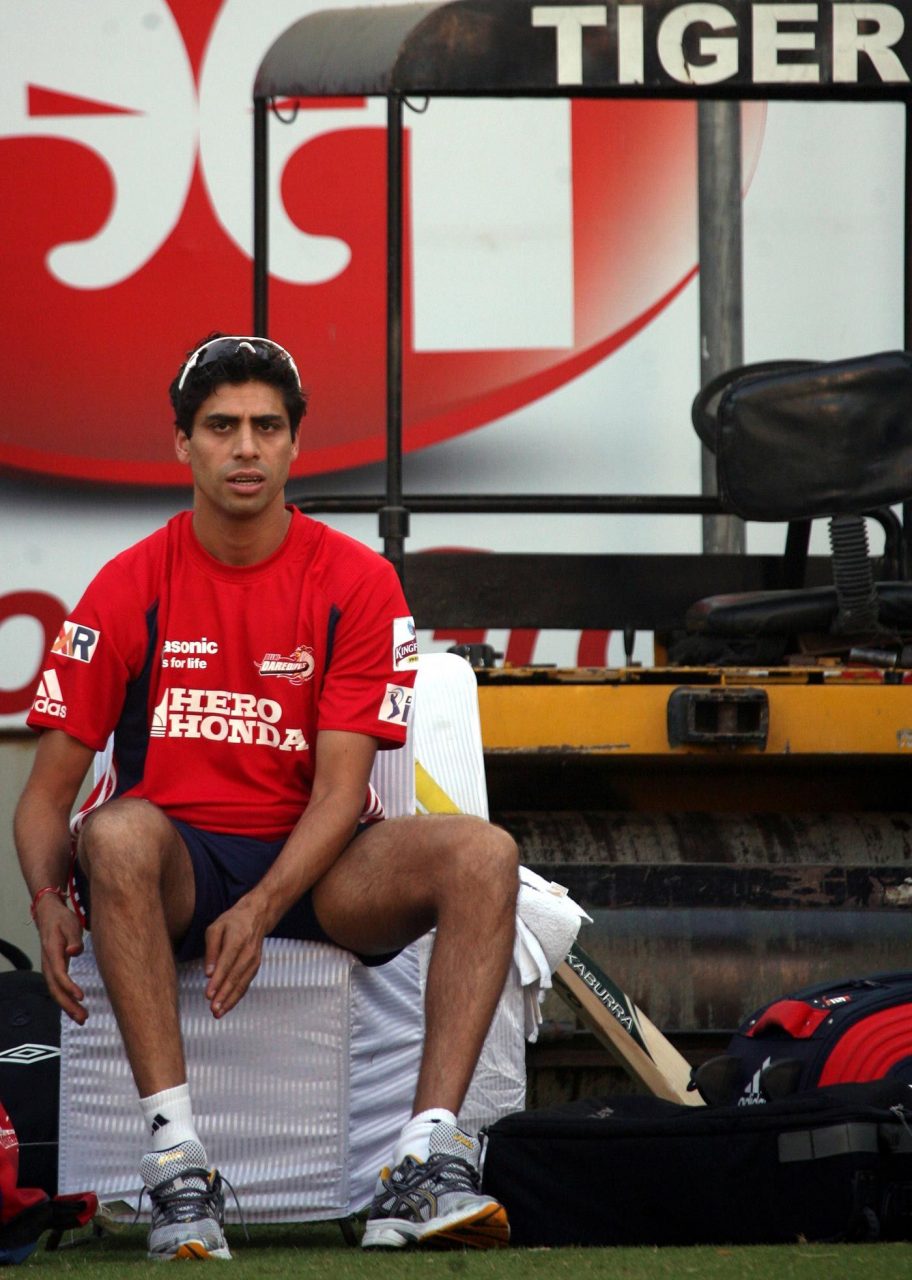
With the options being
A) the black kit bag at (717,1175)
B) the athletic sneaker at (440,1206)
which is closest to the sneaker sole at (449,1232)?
the athletic sneaker at (440,1206)

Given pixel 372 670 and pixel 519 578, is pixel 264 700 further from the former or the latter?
pixel 519 578

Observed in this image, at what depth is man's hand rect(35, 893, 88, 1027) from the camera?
2541 mm

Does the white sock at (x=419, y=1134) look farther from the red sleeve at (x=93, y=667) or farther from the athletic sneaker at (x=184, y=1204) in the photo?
the red sleeve at (x=93, y=667)

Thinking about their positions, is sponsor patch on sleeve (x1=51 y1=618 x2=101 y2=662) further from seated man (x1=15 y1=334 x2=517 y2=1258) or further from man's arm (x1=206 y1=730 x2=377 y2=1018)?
man's arm (x1=206 y1=730 x2=377 y2=1018)

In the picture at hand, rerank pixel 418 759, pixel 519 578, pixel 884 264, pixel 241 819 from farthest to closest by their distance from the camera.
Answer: pixel 884 264 < pixel 519 578 < pixel 418 759 < pixel 241 819

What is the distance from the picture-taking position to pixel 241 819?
8.77 ft

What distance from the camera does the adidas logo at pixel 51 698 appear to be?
266 centimetres

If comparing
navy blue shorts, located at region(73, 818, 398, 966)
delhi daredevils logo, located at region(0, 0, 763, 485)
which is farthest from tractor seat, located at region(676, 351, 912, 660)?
delhi daredevils logo, located at region(0, 0, 763, 485)

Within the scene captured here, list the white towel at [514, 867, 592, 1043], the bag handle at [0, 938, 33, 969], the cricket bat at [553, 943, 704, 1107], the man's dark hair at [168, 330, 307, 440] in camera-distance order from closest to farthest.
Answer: the man's dark hair at [168, 330, 307, 440], the white towel at [514, 867, 592, 1043], the cricket bat at [553, 943, 704, 1107], the bag handle at [0, 938, 33, 969]

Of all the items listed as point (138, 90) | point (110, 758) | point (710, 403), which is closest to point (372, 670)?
point (110, 758)

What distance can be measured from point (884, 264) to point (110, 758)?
3.11m

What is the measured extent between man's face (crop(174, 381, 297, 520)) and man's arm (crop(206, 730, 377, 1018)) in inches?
13.3

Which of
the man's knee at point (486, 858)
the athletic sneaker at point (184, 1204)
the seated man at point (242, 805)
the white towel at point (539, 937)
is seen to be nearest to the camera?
the athletic sneaker at point (184, 1204)

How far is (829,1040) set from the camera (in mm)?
2846
